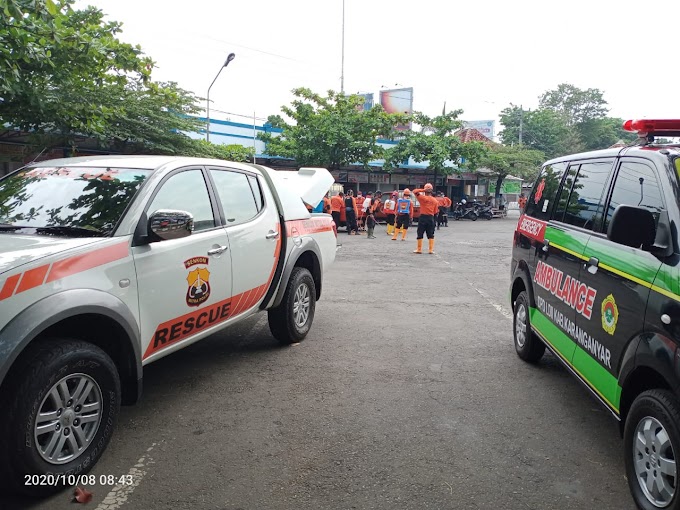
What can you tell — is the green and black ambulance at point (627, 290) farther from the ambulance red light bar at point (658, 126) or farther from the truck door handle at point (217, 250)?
the truck door handle at point (217, 250)

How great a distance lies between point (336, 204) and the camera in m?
20.8

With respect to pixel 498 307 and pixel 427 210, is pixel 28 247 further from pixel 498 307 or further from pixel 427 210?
pixel 427 210

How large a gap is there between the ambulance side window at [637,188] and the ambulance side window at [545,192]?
1.22m

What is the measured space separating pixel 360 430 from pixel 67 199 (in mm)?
2507

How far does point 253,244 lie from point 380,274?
6360mm

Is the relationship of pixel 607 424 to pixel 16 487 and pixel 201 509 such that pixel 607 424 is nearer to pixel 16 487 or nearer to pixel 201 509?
pixel 201 509

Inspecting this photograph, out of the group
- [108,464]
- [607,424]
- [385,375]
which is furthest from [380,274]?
[108,464]

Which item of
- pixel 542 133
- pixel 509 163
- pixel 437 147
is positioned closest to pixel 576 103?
pixel 542 133

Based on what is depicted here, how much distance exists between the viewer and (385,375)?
15.8 feet

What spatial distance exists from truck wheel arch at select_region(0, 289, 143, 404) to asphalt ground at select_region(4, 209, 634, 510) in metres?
0.55

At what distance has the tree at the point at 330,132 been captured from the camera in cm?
2647

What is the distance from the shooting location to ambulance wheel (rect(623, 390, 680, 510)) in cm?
237

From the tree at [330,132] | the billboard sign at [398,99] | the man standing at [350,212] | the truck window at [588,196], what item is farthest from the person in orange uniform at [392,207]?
the billboard sign at [398,99]

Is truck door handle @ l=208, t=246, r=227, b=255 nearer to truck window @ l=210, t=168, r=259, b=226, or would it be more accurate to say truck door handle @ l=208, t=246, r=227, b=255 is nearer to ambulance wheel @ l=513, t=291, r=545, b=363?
truck window @ l=210, t=168, r=259, b=226
